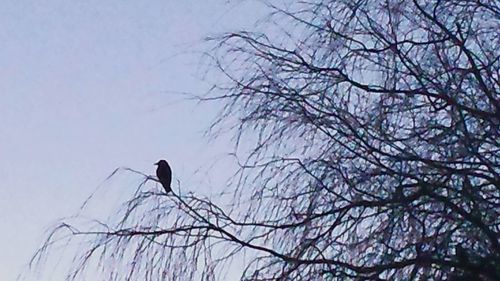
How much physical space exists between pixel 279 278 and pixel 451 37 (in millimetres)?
1185

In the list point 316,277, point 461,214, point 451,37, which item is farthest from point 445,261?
point 451,37

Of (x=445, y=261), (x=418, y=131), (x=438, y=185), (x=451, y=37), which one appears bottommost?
(x=445, y=261)

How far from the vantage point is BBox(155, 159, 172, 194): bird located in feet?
17.6

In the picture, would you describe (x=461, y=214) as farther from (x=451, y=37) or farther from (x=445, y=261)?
(x=451, y=37)

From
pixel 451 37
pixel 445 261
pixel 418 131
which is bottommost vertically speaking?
pixel 445 261

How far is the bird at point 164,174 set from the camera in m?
5.37

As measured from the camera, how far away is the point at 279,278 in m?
4.98

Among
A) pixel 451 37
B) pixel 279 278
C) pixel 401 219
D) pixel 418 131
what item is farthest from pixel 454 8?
pixel 279 278

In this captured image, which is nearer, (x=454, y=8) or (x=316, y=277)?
(x=316, y=277)

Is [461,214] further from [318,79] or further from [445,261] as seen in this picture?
[318,79]

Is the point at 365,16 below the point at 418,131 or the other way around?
the other way around

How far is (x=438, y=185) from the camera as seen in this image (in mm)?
4887

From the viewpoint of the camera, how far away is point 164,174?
562 cm

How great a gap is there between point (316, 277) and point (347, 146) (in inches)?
21.6
